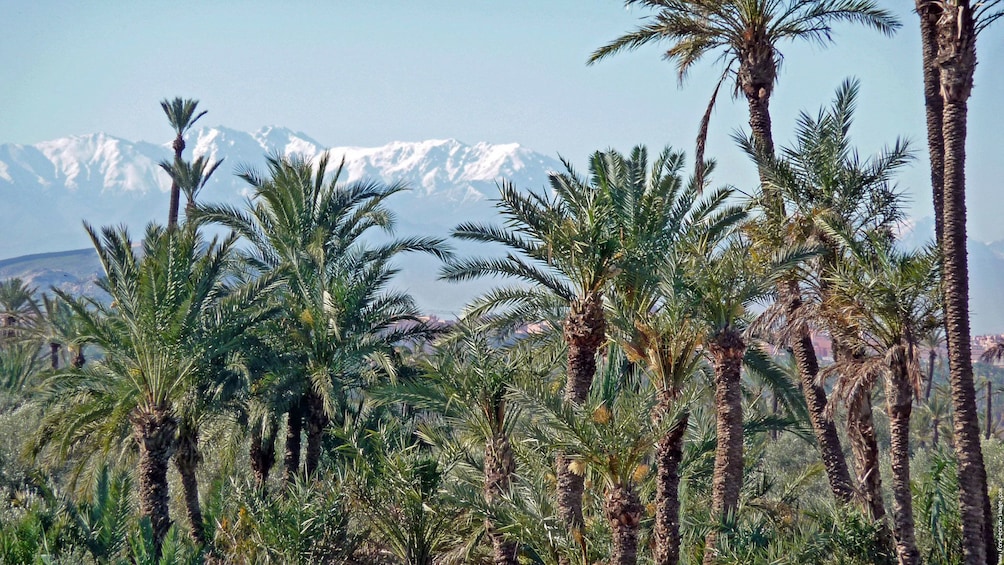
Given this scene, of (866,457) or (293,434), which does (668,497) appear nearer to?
(866,457)

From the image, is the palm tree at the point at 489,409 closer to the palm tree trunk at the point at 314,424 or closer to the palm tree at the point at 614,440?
the palm tree at the point at 614,440

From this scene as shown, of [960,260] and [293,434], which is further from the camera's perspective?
[293,434]

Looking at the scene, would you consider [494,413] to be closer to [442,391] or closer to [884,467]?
[442,391]

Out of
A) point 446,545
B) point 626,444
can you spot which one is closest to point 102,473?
point 446,545

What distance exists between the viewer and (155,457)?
13734mm

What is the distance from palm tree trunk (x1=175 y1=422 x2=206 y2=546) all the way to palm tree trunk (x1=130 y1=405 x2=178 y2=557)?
2.62 ft

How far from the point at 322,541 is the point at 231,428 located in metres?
5.08

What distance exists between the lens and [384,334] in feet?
59.0

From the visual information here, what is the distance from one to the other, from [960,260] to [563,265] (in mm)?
5144

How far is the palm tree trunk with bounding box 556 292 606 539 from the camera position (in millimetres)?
12227

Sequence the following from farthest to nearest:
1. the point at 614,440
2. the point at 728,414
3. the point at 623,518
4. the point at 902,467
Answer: the point at 728,414 → the point at 902,467 → the point at 623,518 → the point at 614,440

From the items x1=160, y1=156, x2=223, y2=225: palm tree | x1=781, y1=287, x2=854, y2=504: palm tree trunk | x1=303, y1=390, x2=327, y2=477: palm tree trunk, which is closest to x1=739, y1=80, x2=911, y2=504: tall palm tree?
x1=781, y1=287, x2=854, y2=504: palm tree trunk

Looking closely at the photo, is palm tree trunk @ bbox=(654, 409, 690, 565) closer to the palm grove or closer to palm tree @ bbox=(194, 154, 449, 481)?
the palm grove

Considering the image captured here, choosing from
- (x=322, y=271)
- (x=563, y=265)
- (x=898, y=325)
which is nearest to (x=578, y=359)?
(x=563, y=265)
